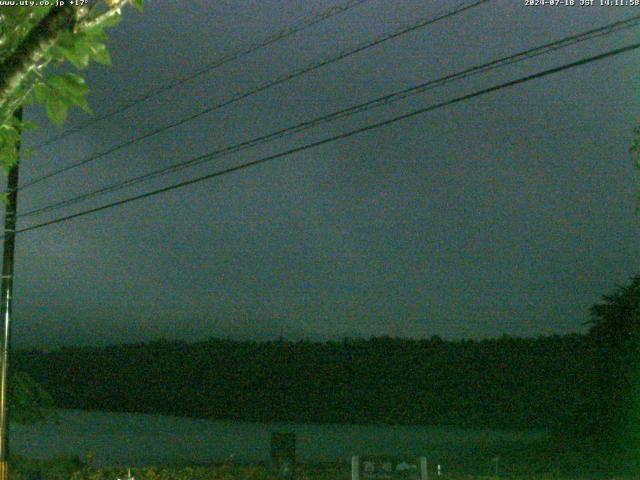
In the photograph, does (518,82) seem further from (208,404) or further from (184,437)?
(208,404)

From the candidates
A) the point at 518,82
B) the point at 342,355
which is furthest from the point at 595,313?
the point at 342,355

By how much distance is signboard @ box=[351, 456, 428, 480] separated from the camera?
13018 millimetres

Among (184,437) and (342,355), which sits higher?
(342,355)

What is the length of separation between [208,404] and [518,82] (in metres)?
49.1

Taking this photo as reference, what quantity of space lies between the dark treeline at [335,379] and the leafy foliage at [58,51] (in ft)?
86.9

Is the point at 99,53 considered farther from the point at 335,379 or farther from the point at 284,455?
the point at 335,379

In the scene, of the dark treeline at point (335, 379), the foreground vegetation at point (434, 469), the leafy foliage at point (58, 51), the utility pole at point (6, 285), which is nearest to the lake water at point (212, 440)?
the dark treeline at point (335, 379)

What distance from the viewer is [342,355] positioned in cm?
5156

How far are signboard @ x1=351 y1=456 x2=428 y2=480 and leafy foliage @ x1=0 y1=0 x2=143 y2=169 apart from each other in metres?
9.10

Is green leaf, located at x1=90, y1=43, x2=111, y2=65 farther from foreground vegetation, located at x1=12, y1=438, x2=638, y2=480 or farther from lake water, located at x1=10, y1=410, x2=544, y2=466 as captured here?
lake water, located at x1=10, y1=410, x2=544, y2=466

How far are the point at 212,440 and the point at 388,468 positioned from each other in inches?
887

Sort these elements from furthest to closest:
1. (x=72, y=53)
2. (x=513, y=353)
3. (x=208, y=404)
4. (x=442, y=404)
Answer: (x=208, y=404), (x=442, y=404), (x=513, y=353), (x=72, y=53)

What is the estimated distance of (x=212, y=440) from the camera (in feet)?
114

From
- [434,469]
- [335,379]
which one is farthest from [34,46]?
[335,379]
